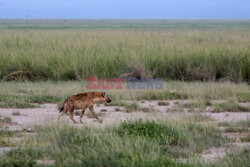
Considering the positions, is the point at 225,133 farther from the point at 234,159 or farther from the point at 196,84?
the point at 196,84

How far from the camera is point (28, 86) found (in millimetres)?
12211

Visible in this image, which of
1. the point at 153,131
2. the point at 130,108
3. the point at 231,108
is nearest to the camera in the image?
the point at 153,131

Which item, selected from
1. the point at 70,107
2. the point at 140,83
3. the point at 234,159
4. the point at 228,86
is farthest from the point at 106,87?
the point at 234,159

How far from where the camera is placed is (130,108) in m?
9.20

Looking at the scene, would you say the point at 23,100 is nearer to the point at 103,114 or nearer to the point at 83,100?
the point at 103,114

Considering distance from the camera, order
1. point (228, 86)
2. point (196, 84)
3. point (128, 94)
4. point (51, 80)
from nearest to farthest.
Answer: point (128, 94)
point (228, 86)
point (196, 84)
point (51, 80)

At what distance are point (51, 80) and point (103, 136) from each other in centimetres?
797

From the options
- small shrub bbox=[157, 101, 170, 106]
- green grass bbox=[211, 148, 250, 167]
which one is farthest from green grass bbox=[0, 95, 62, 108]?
green grass bbox=[211, 148, 250, 167]

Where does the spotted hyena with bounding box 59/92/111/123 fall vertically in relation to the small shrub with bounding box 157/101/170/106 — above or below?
above

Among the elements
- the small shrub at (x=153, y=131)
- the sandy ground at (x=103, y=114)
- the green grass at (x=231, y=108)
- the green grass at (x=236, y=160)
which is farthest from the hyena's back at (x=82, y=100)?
the green grass at (x=231, y=108)

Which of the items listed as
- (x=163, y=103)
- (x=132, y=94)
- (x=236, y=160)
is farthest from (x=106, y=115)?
(x=236, y=160)

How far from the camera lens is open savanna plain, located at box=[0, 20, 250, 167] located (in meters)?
5.44

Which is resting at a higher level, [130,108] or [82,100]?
[82,100]

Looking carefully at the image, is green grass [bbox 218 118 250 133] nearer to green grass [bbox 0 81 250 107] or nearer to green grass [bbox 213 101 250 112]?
green grass [bbox 213 101 250 112]
